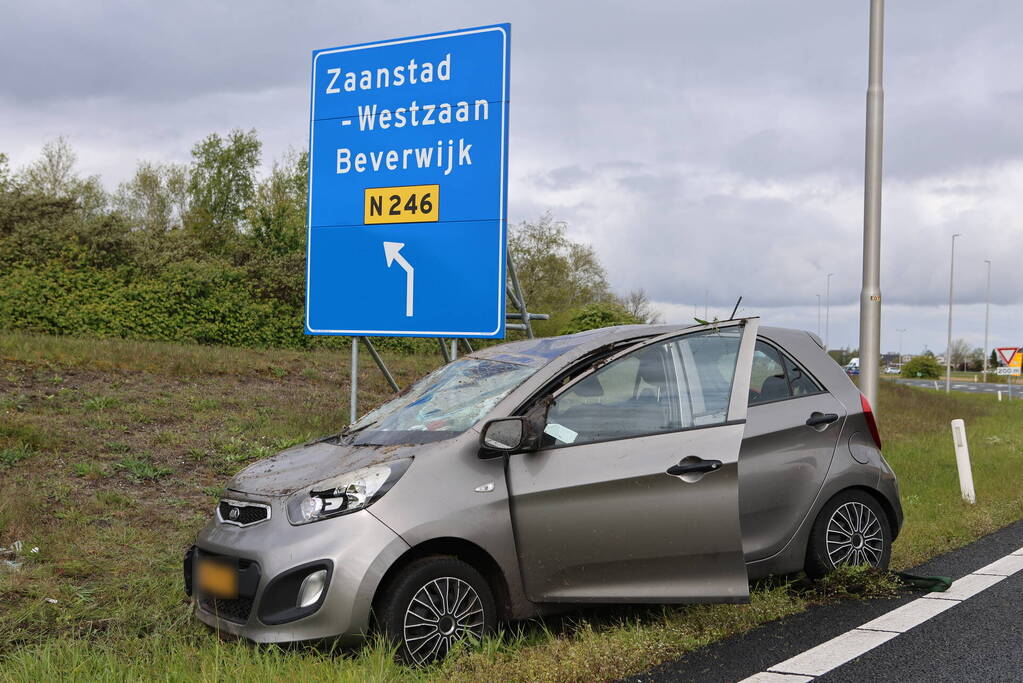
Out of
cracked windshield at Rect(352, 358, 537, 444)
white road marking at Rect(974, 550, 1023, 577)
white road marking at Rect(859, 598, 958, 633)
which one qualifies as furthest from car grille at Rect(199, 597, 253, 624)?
white road marking at Rect(974, 550, 1023, 577)

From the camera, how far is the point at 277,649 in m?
4.15

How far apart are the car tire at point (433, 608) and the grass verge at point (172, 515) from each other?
0.10 meters

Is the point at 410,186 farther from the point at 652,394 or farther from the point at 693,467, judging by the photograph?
the point at 693,467

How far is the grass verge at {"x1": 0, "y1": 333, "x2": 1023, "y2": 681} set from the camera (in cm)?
426

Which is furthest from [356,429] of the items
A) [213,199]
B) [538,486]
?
[213,199]

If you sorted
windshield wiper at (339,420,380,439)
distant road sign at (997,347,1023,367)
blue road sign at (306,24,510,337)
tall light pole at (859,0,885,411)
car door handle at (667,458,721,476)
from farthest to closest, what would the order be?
distant road sign at (997,347,1023,367)
tall light pole at (859,0,885,411)
blue road sign at (306,24,510,337)
windshield wiper at (339,420,380,439)
car door handle at (667,458,721,476)

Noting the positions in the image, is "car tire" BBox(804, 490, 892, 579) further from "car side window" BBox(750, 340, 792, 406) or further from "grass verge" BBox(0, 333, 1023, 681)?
"car side window" BBox(750, 340, 792, 406)

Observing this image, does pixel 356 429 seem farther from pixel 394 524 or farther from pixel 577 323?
pixel 577 323

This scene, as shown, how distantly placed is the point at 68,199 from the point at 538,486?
21831 millimetres

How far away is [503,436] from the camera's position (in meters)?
4.56

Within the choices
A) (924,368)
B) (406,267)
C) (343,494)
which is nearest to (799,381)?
(343,494)

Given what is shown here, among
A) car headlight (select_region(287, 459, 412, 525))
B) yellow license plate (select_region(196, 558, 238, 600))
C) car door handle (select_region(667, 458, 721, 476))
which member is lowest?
yellow license plate (select_region(196, 558, 238, 600))

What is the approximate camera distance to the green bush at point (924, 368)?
97375mm

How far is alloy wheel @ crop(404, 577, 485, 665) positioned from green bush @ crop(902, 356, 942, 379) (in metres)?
101
